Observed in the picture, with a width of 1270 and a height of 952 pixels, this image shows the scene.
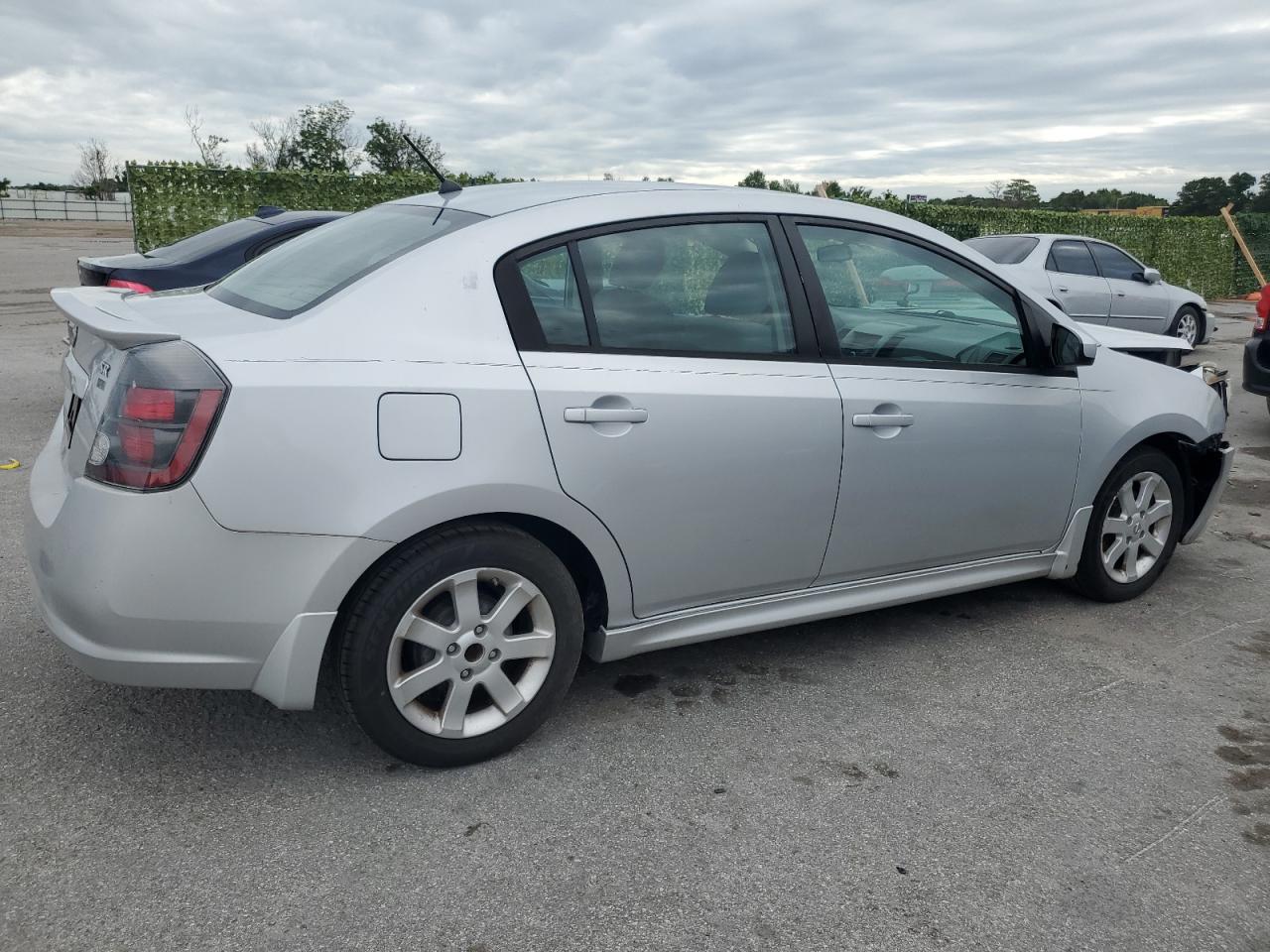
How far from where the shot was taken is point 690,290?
10.8 ft

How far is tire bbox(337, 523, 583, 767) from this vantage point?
110 inches

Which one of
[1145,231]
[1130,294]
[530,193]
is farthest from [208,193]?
[1145,231]

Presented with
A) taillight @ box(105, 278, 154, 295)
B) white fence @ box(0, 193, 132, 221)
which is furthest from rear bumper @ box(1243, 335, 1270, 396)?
white fence @ box(0, 193, 132, 221)

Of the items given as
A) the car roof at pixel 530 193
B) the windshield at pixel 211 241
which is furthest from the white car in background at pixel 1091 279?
the car roof at pixel 530 193

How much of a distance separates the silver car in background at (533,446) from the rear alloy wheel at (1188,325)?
1129cm

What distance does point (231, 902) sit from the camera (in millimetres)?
2414

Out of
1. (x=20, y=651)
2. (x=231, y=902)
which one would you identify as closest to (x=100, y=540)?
(x=231, y=902)

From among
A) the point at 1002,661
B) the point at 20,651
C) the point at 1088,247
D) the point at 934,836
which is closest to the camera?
the point at 934,836

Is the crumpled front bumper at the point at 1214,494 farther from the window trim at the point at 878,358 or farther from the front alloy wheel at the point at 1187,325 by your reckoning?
the front alloy wheel at the point at 1187,325

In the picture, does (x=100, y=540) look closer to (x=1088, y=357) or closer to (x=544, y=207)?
(x=544, y=207)

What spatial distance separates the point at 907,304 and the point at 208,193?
38.5ft

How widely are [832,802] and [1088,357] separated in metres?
2.13

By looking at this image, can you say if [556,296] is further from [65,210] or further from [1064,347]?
[65,210]

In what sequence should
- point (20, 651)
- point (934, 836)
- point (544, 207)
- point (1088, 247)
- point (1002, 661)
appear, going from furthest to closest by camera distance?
point (1088, 247), point (1002, 661), point (20, 651), point (544, 207), point (934, 836)
